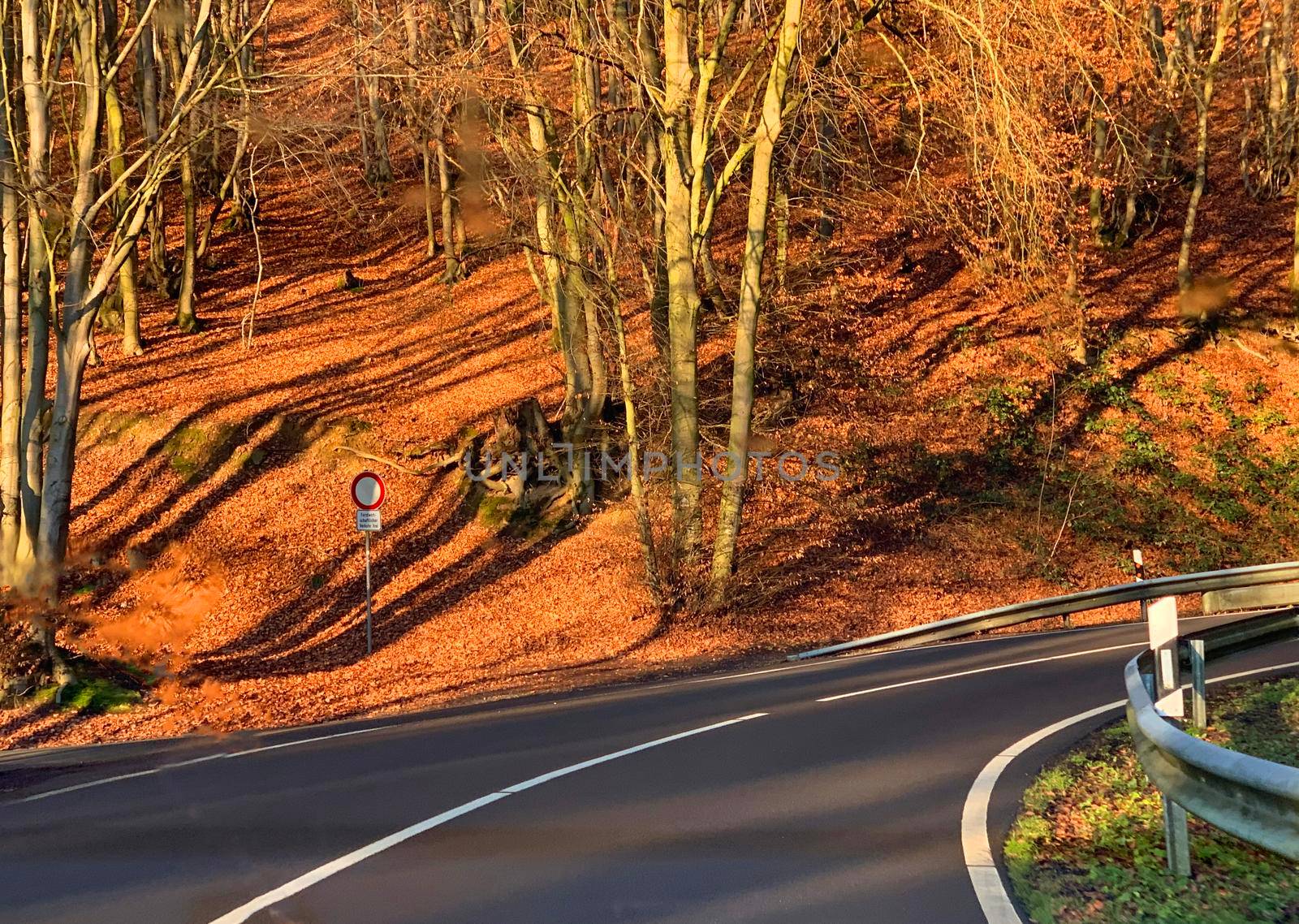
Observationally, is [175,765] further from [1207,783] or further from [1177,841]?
[1207,783]

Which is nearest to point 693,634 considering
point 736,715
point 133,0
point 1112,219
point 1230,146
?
point 736,715

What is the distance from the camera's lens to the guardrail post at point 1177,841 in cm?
611

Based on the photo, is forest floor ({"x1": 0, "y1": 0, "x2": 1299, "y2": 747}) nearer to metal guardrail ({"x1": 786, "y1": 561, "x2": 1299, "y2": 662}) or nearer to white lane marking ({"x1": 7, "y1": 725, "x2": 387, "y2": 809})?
metal guardrail ({"x1": 786, "y1": 561, "x2": 1299, "y2": 662})

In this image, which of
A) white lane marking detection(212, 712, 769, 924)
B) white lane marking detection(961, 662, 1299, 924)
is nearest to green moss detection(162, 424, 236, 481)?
white lane marking detection(212, 712, 769, 924)

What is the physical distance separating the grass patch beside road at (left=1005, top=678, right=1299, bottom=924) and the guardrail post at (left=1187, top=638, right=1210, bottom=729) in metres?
0.28

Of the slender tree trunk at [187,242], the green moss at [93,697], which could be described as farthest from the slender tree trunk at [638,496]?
the slender tree trunk at [187,242]

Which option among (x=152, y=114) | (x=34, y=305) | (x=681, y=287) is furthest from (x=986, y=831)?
(x=152, y=114)

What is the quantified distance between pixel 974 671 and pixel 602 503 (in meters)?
11.7

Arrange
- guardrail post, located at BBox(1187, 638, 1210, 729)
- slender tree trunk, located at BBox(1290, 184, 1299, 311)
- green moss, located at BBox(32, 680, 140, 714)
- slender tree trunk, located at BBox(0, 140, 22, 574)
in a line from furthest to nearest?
slender tree trunk, located at BBox(1290, 184, 1299, 311)
slender tree trunk, located at BBox(0, 140, 22, 574)
green moss, located at BBox(32, 680, 140, 714)
guardrail post, located at BBox(1187, 638, 1210, 729)

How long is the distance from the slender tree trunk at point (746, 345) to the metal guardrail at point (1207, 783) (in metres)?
13.3

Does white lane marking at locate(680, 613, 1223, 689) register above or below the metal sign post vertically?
below

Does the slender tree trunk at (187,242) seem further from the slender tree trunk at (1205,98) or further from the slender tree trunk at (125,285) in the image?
the slender tree trunk at (1205,98)

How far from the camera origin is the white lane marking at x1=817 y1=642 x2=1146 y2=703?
12.6 metres

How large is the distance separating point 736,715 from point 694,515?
31.5ft
